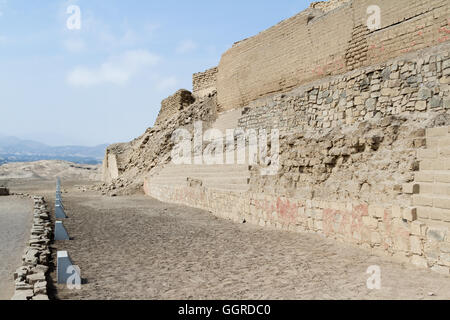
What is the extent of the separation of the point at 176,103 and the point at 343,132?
21.3 metres

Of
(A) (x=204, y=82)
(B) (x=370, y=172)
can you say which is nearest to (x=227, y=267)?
(B) (x=370, y=172)

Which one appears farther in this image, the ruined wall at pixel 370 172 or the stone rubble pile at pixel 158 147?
the stone rubble pile at pixel 158 147

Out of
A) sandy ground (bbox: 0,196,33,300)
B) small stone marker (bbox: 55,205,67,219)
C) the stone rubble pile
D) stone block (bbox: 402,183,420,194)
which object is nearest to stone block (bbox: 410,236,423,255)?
stone block (bbox: 402,183,420,194)

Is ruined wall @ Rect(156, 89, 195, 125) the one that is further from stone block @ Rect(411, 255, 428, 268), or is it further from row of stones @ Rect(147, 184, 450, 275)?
stone block @ Rect(411, 255, 428, 268)

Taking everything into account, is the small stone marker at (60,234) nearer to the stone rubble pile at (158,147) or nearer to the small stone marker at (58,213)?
the small stone marker at (58,213)

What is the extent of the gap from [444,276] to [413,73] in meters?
6.81

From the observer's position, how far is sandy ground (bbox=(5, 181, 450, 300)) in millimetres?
4602

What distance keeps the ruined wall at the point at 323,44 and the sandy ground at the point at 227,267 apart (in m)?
7.03

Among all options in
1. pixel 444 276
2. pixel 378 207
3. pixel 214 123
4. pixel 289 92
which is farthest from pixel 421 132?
pixel 214 123

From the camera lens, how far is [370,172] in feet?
23.0

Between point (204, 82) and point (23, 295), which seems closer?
point (23, 295)

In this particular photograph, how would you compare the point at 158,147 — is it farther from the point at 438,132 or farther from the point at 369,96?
the point at 438,132

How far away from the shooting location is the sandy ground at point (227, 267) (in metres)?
4.60

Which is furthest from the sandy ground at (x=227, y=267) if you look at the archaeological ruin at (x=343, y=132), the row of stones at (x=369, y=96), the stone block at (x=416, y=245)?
the row of stones at (x=369, y=96)
